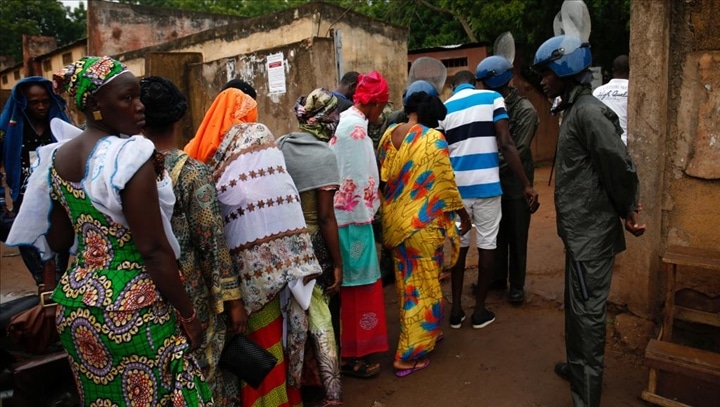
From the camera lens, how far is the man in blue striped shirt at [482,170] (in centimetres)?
381

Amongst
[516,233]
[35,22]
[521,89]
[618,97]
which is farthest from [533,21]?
[35,22]

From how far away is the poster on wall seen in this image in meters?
6.59

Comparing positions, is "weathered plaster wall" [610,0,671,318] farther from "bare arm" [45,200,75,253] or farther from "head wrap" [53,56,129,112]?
"bare arm" [45,200,75,253]

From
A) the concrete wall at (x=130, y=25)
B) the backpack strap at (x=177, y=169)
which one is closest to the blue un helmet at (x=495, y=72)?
the backpack strap at (x=177, y=169)

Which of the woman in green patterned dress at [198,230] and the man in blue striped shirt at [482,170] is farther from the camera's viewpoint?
the man in blue striped shirt at [482,170]

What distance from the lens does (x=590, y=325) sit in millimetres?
2559

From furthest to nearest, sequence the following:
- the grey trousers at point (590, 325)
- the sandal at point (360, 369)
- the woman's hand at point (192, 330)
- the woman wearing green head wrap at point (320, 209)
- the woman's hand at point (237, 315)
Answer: the sandal at point (360, 369) → the woman wearing green head wrap at point (320, 209) → the grey trousers at point (590, 325) → the woman's hand at point (237, 315) → the woman's hand at point (192, 330)

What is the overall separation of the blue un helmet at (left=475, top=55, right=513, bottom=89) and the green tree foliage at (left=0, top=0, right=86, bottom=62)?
1187 inches

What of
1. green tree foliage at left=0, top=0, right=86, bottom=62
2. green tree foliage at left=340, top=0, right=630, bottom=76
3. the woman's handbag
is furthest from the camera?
green tree foliage at left=0, top=0, right=86, bottom=62

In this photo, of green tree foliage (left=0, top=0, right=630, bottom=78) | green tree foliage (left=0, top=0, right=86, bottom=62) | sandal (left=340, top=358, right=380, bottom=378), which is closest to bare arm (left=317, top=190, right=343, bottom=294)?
sandal (left=340, top=358, right=380, bottom=378)

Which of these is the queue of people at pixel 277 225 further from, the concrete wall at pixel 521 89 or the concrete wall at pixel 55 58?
the concrete wall at pixel 55 58

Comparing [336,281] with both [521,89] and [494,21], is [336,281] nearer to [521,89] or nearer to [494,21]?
[521,89]

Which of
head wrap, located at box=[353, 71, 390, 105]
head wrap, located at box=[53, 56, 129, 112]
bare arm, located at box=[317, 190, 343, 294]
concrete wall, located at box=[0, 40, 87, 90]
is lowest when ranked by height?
bare arm, located at box=[317, 190, 343, 294]

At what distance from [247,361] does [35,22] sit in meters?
32.5
